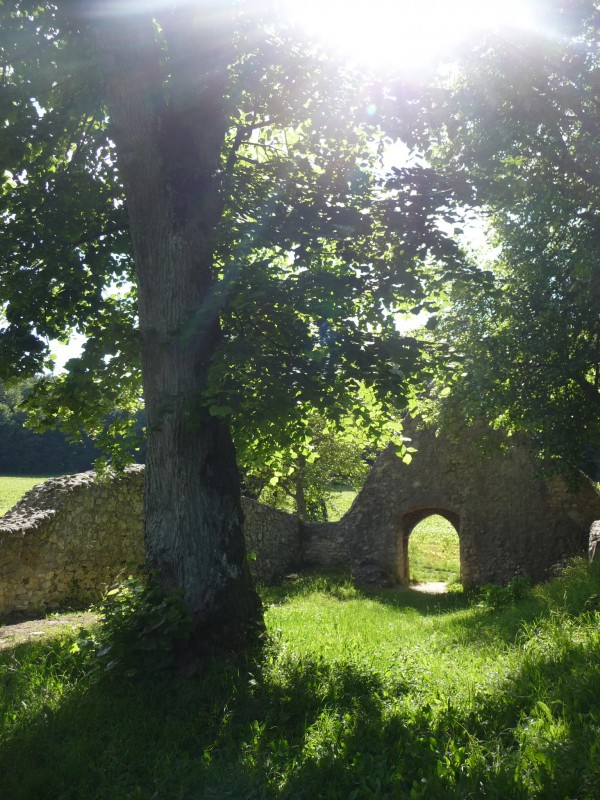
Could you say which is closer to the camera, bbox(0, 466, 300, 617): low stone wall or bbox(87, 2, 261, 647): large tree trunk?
bbox(87, 2, 261, 647): large tree trunk

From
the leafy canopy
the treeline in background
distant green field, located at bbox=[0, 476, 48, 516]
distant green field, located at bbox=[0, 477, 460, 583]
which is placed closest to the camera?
the leafy canopy

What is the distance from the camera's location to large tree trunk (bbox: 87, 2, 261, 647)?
5855 mm

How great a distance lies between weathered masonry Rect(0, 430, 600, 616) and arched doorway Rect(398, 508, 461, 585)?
0.12 m

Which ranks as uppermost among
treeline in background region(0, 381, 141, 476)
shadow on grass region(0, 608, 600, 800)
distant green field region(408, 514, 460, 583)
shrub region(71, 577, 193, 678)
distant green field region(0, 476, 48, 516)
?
treeline in background region(0, 381, 141, 476)

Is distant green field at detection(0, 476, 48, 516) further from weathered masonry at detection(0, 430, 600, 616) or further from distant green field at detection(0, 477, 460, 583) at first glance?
weathered masonry at detection(0, 430, 600, 616)

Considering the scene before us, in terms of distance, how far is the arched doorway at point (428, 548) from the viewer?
54.4 ft

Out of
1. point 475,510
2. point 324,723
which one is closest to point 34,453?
point 475,510

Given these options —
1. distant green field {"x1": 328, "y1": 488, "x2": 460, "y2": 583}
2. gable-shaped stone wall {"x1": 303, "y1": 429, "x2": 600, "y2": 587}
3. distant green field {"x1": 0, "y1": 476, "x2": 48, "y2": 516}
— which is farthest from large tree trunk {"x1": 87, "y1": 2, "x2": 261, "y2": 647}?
distant green field {"x1": 0, "y1": 476, "x2": 48, "y2": 516}

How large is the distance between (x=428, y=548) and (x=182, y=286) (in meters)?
20.1

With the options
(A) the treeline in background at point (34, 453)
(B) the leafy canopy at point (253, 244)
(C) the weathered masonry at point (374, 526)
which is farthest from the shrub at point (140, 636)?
(A) the treeline in background at point (34, 453)

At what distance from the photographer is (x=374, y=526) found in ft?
53.8

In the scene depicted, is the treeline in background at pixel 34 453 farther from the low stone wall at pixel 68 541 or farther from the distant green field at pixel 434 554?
the low stone wall at pixel 68 541

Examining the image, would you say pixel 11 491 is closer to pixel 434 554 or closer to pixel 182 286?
pixel 434 554

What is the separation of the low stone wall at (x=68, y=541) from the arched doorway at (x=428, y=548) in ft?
24.5
